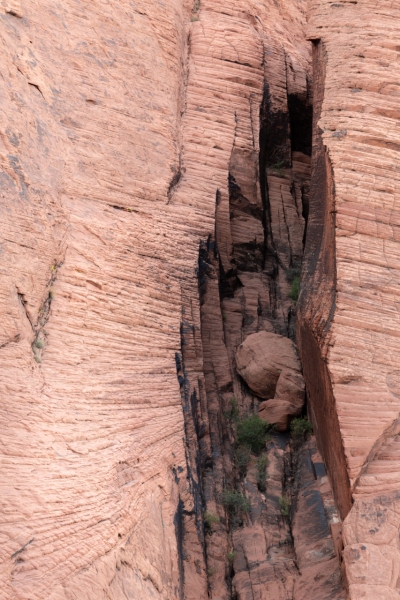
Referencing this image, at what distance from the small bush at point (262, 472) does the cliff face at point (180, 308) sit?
38 mm

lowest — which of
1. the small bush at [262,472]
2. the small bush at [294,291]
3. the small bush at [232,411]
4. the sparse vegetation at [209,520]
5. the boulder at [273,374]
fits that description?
the sparse vegetation at [209,520]

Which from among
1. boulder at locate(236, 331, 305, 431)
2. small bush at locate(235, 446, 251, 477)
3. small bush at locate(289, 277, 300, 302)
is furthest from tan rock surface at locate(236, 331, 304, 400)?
small bush at locate(289, 277, 300, 302)

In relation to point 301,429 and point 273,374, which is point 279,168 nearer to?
point 273,374

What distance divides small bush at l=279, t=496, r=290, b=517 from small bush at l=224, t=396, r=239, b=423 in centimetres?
191

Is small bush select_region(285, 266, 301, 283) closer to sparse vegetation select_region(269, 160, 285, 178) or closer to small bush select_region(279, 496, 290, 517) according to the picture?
sparse vegetation select_region(269, 160, 285, 178)

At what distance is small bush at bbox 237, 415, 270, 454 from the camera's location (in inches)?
577

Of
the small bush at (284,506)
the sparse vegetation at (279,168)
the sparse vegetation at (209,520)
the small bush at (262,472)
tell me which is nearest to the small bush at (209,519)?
the sparse vegetation at (209,520)

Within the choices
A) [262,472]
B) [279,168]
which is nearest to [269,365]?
[262,472]

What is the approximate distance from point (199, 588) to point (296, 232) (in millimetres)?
9050

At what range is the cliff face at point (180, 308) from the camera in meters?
10.4

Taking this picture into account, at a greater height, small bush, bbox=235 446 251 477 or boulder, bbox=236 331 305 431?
boulder, bbox=236 331 305 431

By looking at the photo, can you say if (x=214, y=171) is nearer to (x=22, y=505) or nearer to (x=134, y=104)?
(x=134, y=104)

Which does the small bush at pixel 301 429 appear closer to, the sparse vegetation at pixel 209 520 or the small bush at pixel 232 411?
the small bush at pixel 232 411

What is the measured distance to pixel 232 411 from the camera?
15.2m
